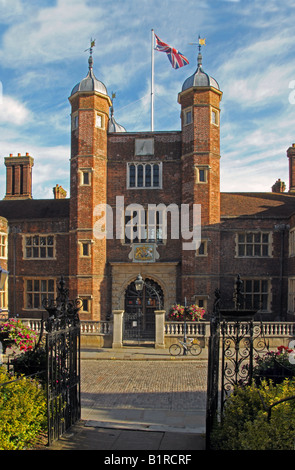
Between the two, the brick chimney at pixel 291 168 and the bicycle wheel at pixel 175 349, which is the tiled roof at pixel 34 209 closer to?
the bicycle wheel at pixel 175 349

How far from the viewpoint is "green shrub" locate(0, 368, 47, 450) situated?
21.4ft

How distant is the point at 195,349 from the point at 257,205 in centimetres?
1109

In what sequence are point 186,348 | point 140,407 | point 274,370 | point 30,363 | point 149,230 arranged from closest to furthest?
point 274,370 < point 30,363 < point 140,407 < point 186,348 < point 149,230

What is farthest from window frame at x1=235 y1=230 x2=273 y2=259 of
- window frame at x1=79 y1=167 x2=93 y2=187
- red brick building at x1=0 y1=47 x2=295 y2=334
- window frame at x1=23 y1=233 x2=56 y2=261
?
window frame at x1=23 y1=233 x2=56 y2=261

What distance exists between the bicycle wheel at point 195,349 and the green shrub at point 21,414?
35.0 feet

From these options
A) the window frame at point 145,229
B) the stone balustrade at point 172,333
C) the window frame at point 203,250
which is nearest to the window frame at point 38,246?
the window frame at point 145,229

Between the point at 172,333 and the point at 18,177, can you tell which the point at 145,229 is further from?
the point at 18,177

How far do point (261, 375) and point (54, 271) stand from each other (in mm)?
17611

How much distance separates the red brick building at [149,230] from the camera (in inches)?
923

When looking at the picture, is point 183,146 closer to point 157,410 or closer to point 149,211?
point 149,211

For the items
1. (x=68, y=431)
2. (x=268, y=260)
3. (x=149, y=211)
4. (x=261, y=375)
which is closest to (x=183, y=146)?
(x=149, y=211)

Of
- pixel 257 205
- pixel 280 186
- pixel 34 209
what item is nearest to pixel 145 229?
pixel 257 205

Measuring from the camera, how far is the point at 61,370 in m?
8.01

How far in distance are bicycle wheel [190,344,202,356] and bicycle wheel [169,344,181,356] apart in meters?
0.57
